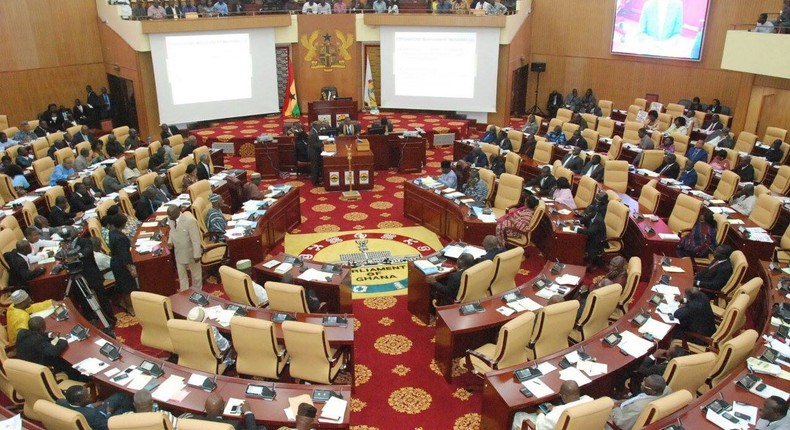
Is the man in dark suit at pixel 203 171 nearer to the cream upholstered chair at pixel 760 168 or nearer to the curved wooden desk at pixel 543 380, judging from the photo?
the curved wooden desk at pixel 543 380

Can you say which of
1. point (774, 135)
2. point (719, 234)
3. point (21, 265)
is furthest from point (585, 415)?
point (774, 135)

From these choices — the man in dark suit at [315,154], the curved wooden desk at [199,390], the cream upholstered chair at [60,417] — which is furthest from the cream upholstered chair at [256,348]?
the man in dark suit at [315,154]

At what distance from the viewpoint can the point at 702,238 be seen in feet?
28.9

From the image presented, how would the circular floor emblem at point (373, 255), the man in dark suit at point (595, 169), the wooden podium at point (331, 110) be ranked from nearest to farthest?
the circular floor emblem at point (373, 255)
the man in dark suit at point (595, 169)
the wooden podium at point (331, 110)

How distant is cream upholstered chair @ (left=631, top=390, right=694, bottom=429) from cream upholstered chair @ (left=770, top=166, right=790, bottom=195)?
7.53 metres

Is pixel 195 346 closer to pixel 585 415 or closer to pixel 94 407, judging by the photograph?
pixel 94 407

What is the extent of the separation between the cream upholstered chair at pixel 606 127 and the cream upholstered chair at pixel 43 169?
40.7 ft

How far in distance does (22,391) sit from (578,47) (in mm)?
18678

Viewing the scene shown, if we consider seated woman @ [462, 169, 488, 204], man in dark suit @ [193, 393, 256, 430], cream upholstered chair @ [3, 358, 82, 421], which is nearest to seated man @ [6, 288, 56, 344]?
cream upholstered chair @ [3, 358, 82, 421]

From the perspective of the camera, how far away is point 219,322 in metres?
6.57

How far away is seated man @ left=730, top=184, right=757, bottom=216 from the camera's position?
9.85 metres

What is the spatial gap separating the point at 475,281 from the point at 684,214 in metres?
4.41

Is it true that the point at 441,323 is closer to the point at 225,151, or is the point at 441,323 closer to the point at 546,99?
the point at 225,151

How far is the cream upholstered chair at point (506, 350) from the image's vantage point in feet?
19.4
